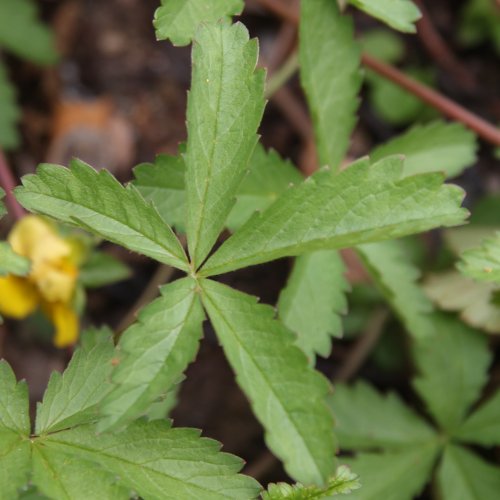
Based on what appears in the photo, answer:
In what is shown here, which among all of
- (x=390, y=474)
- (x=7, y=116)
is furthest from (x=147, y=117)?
(x=390, y=474)

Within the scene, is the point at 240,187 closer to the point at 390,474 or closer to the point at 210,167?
the point at 210,167

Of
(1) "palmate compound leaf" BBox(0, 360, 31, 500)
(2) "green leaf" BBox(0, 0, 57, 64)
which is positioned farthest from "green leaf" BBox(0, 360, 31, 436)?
(2) "green leaf" BBox(0, 0, 57, 64)

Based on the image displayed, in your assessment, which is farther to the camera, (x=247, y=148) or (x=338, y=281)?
(x=338, y=281)

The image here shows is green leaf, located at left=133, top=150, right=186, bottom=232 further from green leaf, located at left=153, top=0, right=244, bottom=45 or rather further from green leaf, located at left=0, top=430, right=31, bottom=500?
green leaf, located at left=0, top=430, right=31, bottom=500

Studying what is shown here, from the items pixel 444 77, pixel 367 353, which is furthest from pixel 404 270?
pixel 444 77

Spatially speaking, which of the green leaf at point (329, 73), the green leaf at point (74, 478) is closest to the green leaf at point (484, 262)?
the green leaf at point (329, 73)

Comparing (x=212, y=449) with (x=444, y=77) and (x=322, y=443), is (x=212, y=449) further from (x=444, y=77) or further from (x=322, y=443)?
(x=444, y=77)
